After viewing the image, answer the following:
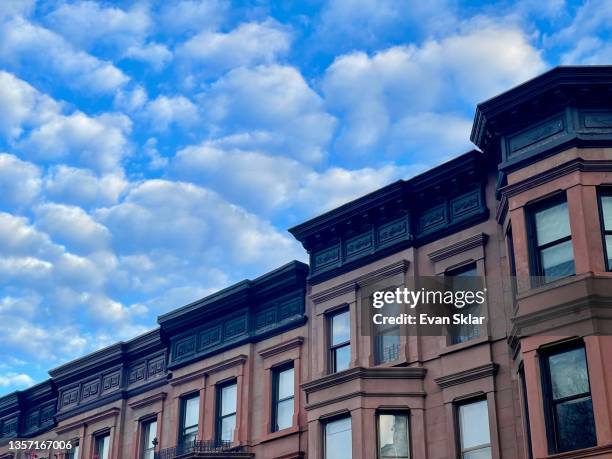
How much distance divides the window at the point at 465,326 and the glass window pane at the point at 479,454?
2717 mm

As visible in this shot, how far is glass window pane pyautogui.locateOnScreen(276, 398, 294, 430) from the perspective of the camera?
27516 mm

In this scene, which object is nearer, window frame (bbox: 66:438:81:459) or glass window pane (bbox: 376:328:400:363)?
glass window pane (bbox: 376:328:400:363)

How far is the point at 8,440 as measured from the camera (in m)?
37.7

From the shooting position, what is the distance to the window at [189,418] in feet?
98.0

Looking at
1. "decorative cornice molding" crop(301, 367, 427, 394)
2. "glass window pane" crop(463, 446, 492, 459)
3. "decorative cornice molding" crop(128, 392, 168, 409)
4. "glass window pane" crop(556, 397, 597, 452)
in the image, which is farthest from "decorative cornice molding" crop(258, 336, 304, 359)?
"glass window pane" crop(556, 397, 597, 452)

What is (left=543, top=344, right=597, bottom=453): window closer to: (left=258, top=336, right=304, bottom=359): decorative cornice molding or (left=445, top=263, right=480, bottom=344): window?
(left=445, top=263, right=480, bottom=344): window

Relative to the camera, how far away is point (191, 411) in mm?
30422

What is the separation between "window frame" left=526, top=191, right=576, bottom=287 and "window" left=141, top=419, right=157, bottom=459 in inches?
605

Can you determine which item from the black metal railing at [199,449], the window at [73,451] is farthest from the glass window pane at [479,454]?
the window at [73,451]

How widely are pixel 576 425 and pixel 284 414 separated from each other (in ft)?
34.8

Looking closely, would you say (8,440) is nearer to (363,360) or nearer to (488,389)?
(363,360)

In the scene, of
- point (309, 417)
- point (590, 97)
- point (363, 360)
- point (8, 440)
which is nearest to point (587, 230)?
point (590, 97)

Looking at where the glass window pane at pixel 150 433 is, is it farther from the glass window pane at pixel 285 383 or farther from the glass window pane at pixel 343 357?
the glass window pane at pixel 343 357

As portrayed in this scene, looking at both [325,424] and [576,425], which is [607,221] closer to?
[576,425]
